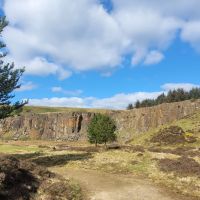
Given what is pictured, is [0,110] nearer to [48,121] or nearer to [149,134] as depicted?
[149,134]

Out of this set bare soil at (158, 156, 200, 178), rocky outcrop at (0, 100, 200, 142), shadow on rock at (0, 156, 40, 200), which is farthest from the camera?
rocky outcrop at (0, 100, 200, 142)

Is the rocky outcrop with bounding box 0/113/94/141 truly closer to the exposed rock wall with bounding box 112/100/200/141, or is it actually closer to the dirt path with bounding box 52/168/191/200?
the exposed rock wall with bounding box 112/100/200/141

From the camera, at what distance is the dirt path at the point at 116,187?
23339mm

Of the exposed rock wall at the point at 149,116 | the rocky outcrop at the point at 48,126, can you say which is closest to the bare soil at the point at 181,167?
the exposed rock wall at the point at 149,116

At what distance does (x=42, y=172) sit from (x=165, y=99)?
15184 centimetres

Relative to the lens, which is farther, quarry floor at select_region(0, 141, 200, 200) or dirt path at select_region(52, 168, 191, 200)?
quarry floor at select_region(0, 141, 200, 200)

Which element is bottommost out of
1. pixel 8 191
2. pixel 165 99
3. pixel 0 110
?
pixel 8 191

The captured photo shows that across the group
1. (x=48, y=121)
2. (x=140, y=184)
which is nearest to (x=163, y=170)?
(x=140, y=184)

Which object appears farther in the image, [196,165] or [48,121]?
[48,121]

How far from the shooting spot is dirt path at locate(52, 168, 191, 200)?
23.3 m

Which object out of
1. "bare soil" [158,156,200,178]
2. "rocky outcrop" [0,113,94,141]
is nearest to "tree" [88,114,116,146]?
"bare soil" [158,156,200,178]

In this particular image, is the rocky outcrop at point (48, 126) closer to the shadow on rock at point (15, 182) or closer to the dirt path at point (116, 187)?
the dirt path at point (116, 187)

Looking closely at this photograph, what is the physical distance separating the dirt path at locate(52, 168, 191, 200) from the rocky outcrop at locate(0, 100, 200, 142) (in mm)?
70359

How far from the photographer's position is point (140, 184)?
88.7 ft
